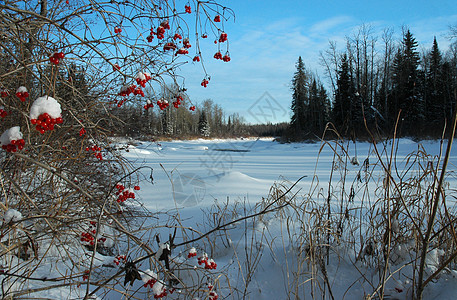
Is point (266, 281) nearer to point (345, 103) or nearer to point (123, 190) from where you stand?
point (123, 190)

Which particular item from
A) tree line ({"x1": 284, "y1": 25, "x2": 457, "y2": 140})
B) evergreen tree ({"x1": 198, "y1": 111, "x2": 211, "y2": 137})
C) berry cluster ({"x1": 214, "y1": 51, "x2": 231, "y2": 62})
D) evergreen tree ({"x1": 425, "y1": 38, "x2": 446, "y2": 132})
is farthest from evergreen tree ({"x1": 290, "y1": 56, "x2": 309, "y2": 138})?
berry cluster ({"x1": 214, "y1": 51, "x2": 231, "y2": 62})

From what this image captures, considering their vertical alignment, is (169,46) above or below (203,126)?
below

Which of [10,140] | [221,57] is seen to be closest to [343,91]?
[221,57]

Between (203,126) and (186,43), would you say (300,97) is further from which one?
(186,43)

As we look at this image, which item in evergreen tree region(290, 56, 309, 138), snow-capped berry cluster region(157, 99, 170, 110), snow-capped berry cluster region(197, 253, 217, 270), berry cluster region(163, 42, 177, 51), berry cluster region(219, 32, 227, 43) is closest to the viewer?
snow-capped berry cluster region(197, 253, 217, 270)

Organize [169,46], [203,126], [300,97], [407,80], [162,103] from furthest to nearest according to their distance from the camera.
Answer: [203,126]
[300,97]
[407,80]
[162,103]
[169,46]

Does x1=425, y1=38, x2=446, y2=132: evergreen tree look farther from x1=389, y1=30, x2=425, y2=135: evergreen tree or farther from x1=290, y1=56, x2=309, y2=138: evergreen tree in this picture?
x1=290, y1=56, x2=309, y2=138: evergreen tree

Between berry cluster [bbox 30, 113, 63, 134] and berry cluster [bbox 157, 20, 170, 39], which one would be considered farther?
berry cluster [bbox 157, 20, 170, 39]

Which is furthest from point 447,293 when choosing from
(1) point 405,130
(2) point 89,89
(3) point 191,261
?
(1) point 405,130

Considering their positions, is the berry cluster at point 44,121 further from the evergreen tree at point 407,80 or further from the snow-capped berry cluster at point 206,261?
the evergreen tree at point 407,80

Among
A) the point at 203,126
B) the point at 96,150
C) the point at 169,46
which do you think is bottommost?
the point at 96,150

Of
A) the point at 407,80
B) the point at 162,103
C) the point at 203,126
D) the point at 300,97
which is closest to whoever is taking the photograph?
the point at 162,103

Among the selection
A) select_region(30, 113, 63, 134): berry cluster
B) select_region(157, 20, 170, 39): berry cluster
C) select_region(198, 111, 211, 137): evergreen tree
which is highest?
select_region(198, 111, 211, 137): evergreen tree

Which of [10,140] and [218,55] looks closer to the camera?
[10,140]
